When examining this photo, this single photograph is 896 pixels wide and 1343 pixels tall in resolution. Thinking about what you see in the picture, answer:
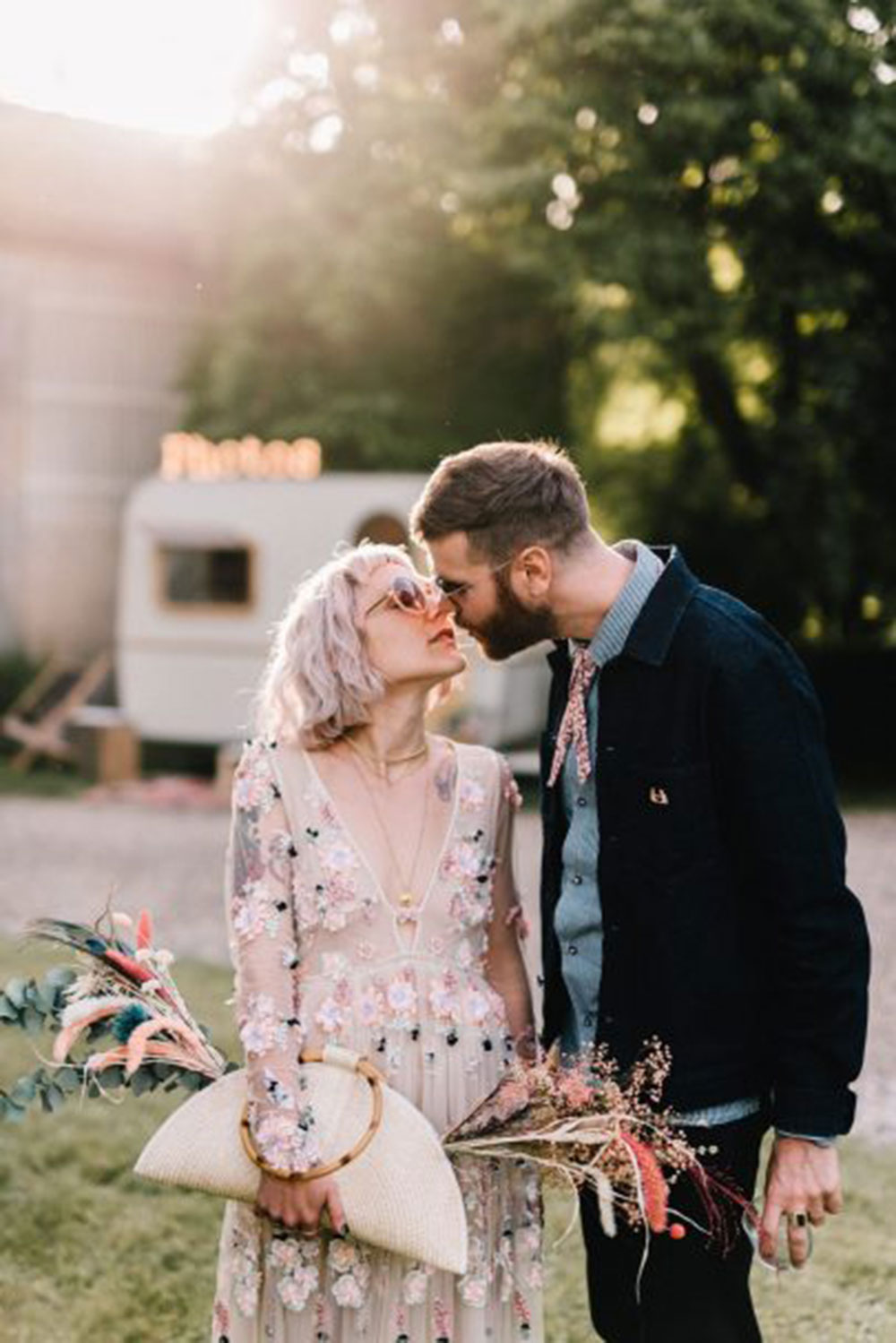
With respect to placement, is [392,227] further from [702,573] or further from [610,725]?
[610,725]

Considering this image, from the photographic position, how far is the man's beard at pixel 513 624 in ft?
9.45

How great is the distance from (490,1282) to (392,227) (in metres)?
13.8

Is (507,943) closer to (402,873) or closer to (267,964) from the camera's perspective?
(402,873)

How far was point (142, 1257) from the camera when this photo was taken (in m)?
4.93

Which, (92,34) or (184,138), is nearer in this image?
(92,34)

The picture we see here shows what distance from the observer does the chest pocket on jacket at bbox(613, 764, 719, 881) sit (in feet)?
9.04

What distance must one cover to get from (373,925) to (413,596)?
570mm

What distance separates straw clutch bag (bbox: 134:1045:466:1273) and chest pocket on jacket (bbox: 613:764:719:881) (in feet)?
1.83

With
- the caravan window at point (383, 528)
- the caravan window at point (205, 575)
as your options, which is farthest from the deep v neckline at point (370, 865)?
the caravan window at point (205, 575)

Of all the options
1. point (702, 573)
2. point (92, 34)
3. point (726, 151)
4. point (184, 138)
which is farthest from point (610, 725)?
point (184, 138)

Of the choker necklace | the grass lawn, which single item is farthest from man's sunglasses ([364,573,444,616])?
the grass lawn

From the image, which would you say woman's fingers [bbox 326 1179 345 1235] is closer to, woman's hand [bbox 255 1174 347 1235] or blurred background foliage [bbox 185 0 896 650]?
woman's hand [bbox 255 1174 347 1235]

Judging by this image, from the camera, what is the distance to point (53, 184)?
18859mm

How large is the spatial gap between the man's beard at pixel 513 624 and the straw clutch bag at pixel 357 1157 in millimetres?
730
